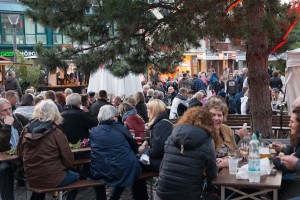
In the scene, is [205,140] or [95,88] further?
[95,88]

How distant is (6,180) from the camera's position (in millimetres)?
6746

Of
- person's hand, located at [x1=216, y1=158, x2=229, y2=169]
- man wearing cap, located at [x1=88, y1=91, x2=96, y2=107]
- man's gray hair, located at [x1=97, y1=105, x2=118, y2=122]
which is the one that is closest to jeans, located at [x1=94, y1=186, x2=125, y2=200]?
man's gray hair, located at [x1=97, y1=105, x2=118, y2=122]

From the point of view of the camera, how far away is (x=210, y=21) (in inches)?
303

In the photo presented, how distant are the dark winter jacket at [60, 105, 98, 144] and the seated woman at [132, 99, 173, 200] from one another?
1.13m

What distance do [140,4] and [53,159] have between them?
2.62m

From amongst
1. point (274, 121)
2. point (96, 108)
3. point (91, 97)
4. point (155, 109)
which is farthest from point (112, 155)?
point (91, 97)

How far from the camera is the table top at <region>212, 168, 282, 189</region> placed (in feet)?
15.7

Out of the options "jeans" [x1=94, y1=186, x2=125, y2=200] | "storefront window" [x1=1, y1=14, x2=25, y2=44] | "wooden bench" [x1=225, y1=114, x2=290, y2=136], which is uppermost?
"storefront window" [x1=1, y1=14, x2=25, y2=44]

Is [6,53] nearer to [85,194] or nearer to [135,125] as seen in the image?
[135,125]

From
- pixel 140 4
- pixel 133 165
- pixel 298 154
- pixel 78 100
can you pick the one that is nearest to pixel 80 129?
pixel 78 100

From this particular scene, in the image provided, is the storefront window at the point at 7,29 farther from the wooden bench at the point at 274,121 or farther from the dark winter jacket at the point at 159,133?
the dark winter jacket at the point at 159,133

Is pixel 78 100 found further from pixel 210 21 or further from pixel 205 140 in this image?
pixel 205 140

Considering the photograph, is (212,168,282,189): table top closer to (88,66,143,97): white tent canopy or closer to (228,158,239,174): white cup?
(228,158,239,174): white cup

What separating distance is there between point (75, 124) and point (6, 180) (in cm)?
149
